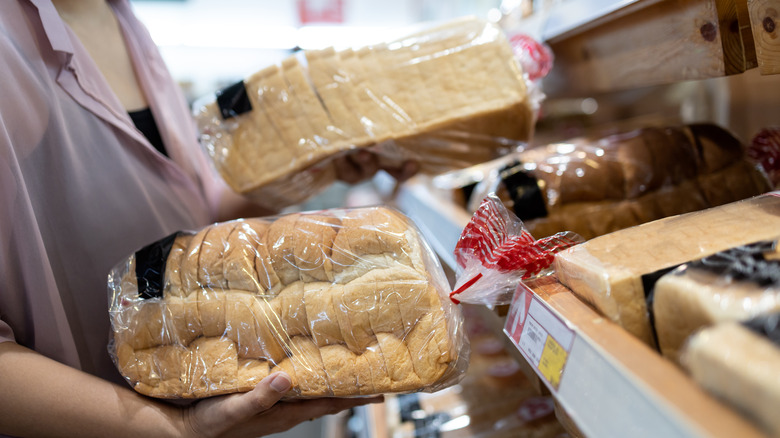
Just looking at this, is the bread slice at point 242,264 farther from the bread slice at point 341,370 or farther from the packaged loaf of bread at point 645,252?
the packaged loaf of bread at point 645,252

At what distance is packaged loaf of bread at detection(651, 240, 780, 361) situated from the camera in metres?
0.49

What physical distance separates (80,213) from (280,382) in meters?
0.65

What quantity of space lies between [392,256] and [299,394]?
0.29 metres

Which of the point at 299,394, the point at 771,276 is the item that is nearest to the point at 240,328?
the point at 299,394

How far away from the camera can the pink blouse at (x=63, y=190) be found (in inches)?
37.0

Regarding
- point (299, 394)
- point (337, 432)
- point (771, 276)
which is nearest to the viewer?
point (771, 276)

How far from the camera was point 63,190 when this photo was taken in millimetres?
1063

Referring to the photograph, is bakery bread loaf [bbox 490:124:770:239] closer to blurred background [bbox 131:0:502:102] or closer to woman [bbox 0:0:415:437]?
woman [bbox 0:0:415:437]

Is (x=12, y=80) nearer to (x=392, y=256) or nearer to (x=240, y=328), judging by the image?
(x=240, y=328)

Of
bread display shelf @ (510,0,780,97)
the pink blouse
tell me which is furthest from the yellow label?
the pink blouse

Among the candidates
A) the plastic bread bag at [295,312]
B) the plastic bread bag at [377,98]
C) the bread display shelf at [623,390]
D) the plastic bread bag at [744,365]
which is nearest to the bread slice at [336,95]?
the plastic bread bag at [377,98]

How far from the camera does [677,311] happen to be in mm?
564

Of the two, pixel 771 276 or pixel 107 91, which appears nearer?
pixel 771 276

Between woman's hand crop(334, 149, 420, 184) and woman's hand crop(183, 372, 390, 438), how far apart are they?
664mm
